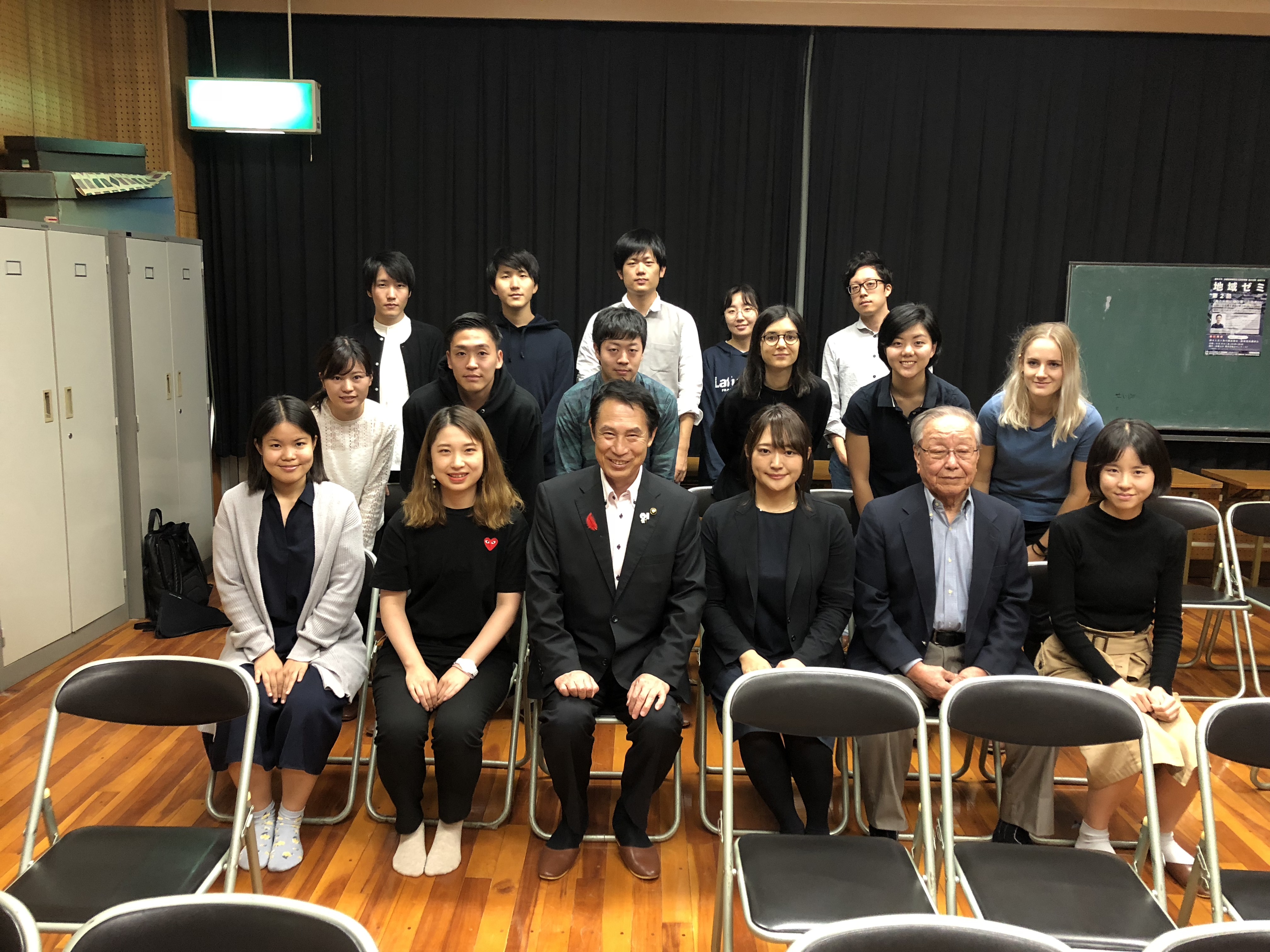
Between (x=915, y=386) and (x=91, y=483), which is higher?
(x=915, y=386)

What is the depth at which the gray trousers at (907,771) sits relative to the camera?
2510 millimetres

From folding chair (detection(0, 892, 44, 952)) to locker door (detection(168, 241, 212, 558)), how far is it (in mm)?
4009

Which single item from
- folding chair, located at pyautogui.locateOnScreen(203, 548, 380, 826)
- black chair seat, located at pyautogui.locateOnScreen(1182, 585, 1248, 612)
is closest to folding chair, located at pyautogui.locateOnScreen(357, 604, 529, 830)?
folding chair, located at pyautogui.locateOnScreen(203, 548, 380, 826)

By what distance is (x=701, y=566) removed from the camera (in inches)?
106

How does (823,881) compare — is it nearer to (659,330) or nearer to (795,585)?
(795,585)

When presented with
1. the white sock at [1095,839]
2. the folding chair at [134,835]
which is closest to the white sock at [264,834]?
the folding chair at [134,835]

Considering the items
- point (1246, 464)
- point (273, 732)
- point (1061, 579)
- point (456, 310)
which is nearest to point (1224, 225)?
point (1246, 464)

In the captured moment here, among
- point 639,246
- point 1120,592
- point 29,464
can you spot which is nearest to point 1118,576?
point 1120,592

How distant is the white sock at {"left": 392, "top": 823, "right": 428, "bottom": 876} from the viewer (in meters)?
2.53

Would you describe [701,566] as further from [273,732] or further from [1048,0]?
[1048,0]

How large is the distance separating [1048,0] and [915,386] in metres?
3.23

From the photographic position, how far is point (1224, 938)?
1.26 meters

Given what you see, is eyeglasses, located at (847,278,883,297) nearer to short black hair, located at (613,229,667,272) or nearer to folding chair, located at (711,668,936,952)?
short black hair, located at (613,229,667,272)

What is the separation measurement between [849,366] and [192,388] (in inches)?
137
